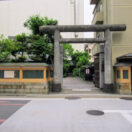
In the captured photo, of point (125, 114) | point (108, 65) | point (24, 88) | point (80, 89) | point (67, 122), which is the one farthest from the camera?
point (80, 89)

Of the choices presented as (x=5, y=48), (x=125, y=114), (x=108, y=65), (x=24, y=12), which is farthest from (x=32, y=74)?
(x=24, y=12)

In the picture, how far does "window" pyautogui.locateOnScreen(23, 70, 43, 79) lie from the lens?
10.4 metres

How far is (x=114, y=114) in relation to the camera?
581 centimetres

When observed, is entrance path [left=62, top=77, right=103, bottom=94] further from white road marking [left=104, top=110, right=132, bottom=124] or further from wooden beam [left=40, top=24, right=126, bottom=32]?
wooden beam [left=40, top=24, right=126, bottom=32]

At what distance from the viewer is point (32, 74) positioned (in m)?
10.4

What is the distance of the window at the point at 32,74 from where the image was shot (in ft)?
34.0

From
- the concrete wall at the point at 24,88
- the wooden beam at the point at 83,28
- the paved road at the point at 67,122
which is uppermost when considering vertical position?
the wooden beam at the point at 83,28

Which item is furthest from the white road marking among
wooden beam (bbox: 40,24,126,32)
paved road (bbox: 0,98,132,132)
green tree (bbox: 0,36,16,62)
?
green tree (bbox: 0,36,16,62)

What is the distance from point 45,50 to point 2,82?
5641 millimetres

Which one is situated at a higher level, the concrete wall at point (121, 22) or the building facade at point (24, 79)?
the concrete wall at point (121, 22)

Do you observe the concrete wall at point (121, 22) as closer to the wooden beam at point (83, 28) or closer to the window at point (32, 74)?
the wooden beam at point (83, 28)

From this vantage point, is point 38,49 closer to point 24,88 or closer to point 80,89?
point 24,88

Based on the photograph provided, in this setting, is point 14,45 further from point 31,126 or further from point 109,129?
point 109,129

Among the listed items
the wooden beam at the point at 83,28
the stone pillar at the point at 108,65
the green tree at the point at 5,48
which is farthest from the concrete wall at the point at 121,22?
the green tree at the point at 5,48
